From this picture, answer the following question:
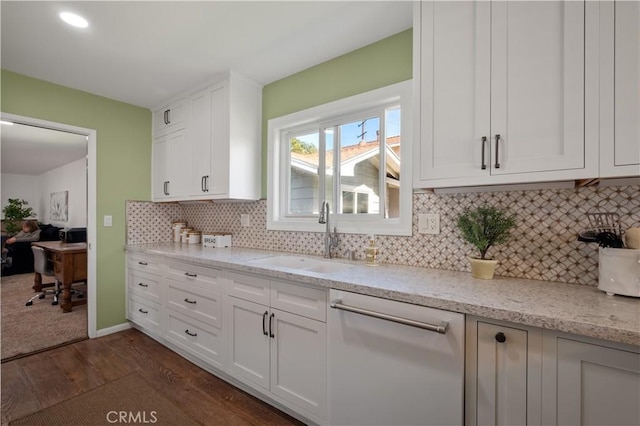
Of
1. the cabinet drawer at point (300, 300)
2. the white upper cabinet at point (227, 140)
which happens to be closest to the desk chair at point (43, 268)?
the white upper cabinet at point (227, 140)

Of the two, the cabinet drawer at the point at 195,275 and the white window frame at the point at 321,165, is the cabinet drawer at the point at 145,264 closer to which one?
the cabinet drawer at the point at 195,275

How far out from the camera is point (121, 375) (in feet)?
7.14

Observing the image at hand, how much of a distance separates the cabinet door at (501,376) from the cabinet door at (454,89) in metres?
0.67

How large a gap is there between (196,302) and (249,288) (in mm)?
668

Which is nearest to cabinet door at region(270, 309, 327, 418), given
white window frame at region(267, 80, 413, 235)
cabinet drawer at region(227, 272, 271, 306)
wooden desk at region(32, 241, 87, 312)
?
cabinet drawer at region(227, 272, 271, 306)

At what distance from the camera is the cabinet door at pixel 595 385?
0.84 meters

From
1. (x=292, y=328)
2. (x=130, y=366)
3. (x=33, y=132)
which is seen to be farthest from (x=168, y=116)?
(x=292, y=328)

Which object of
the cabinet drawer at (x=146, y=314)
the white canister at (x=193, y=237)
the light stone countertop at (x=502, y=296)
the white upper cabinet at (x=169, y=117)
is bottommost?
the cabinet drawer at (x=146, y=314)

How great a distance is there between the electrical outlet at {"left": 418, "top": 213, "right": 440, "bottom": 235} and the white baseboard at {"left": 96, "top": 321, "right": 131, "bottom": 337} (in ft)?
10.4

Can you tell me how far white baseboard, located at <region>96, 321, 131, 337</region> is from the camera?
9.49 feet

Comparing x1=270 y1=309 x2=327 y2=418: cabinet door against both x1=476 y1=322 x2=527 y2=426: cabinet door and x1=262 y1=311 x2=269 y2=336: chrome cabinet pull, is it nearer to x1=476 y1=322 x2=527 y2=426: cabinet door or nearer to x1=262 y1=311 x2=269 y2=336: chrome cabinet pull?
x1=262 y1=311 x2=269 y2=336: chrome cabinet pull

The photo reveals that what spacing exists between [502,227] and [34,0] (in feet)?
9.13

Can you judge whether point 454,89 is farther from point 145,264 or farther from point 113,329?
point 113,329

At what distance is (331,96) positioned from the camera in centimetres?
224
